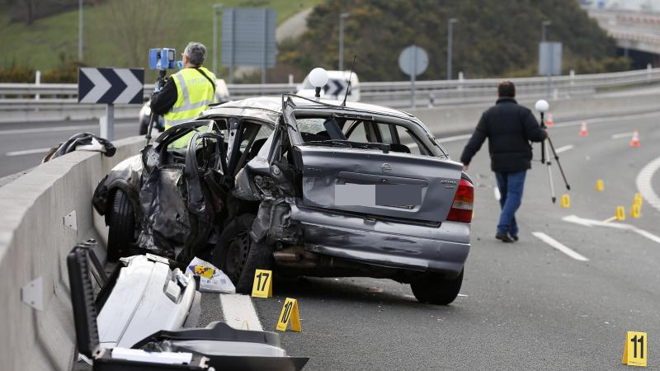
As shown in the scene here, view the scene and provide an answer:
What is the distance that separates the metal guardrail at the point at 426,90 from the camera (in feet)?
124

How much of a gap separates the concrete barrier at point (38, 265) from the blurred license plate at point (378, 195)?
6.10ft

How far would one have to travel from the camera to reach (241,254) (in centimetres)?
917

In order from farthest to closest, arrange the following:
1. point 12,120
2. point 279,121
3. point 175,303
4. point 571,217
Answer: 1. point 12,120
2. point 571,217
3. point 279,121
4. point 175,303

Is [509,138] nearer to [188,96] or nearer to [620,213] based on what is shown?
[188,96]

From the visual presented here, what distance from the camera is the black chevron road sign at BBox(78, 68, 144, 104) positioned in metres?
14.2

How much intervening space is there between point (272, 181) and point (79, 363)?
317cm

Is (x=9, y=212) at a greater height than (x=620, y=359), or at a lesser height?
greater

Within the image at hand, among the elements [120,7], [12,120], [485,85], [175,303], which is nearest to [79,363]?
[175,303]

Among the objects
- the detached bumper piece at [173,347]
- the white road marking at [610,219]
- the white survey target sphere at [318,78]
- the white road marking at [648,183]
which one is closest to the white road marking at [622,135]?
the white road marking at [648,183]

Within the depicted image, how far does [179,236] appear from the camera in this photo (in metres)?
9.68

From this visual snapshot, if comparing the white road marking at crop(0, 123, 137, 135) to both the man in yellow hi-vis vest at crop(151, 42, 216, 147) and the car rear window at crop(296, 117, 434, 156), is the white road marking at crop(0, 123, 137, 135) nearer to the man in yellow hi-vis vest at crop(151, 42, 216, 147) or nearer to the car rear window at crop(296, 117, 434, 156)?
the man in yellow hi-vis vest at crop(151, 42, 216, 147)

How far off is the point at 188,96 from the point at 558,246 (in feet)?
17.7

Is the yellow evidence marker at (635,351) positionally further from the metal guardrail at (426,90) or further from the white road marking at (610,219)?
the metal guardrail at (426,90)

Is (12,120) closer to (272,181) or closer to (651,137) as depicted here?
(651,137)
